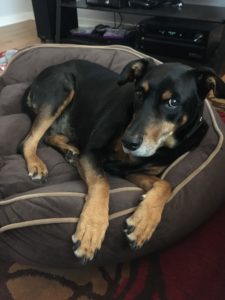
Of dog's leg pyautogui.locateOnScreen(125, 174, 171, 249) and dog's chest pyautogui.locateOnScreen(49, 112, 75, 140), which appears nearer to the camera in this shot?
dog's leg pyautogui.locateOnScreen(125, 174, 171, 249)

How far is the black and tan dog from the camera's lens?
1345mm

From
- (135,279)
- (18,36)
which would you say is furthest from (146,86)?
(18,36)

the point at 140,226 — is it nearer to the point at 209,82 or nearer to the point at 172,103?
the point at 172,103

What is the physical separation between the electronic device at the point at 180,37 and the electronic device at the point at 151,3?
0.13 meters

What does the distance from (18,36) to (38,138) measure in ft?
10.9

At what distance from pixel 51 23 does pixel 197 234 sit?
326 centimetres

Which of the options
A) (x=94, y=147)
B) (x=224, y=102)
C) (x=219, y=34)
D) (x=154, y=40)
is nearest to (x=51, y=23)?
(x=154, y=40)

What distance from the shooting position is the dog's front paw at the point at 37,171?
1.69 metres

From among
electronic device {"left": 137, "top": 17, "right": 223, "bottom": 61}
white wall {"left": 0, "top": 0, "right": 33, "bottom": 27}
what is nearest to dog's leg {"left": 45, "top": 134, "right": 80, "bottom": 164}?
electronic device {"left": 137, "top": 17, "right": 223, "bottom": 61}

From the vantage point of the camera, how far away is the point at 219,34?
3.23m

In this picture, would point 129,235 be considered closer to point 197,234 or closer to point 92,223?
point 92,223

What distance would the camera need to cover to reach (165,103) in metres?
1.41

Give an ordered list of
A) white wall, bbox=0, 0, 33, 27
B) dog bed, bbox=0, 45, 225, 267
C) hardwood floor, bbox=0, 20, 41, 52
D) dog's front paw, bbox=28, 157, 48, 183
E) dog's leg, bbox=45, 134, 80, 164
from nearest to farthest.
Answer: dog bed, bbox=0, 45, 225, 267
dog's front paw, bbox=28, 157, 48, 183
dog's leg, bbox=45, 134, 80, 164
hardwood floor, bbox=0, 20, 41, 52
white wall, bbox=0, 0, 33, 27

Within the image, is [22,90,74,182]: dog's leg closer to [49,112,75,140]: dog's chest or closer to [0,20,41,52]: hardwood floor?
[49,112,75,140]: dog's chest
